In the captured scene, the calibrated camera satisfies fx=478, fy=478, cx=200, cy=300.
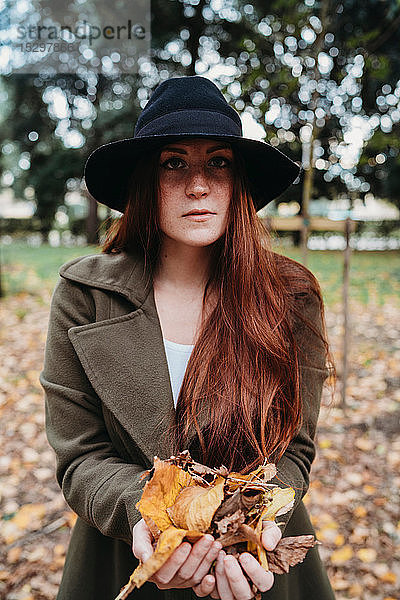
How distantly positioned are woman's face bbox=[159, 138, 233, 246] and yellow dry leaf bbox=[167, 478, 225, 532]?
71 cm

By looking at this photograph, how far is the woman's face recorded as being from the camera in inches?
55.2

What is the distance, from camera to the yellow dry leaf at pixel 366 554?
2.69 m

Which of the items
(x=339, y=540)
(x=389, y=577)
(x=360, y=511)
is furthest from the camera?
(x=360, y=511)

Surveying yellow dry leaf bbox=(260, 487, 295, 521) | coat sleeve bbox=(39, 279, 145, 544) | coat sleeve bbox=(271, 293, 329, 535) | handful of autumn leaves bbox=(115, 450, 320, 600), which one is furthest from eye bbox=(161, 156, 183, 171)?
yellow dry leaf bbox=(260, 487, 295, 521)

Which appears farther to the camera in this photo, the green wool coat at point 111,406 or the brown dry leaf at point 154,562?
the green wool coat at point 111,406

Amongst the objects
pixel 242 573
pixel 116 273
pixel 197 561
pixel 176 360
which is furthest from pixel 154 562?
pixel 116 273

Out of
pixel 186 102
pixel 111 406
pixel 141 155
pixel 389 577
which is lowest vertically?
pixel 389 577

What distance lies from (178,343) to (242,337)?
0.70ft

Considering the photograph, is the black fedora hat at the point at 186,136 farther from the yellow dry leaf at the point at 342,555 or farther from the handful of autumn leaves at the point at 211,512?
the yellow dry leaf at the point at 342,555

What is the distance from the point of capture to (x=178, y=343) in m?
1.54

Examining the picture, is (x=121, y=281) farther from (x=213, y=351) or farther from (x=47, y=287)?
(x=47, y=287)

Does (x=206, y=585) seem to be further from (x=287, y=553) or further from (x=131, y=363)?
(x=131, y=363)

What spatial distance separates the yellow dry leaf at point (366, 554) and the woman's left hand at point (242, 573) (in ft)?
6.58

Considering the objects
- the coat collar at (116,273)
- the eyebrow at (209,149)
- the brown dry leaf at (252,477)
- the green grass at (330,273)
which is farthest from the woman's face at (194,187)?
the green grass at (330,273)
